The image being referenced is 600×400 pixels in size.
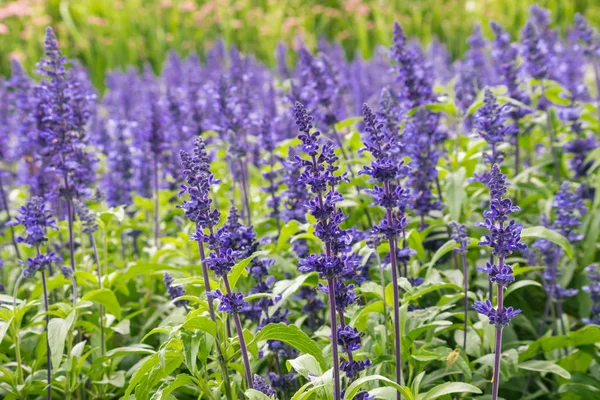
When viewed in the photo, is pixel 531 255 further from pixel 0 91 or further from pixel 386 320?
pixel 0 91

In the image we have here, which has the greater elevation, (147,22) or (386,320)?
(147,22)

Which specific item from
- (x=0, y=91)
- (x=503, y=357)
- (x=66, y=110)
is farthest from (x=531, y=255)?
(x=0, y=91)

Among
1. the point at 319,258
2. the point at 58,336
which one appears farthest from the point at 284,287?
the point at 58,336

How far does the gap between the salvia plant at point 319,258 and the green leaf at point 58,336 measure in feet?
0.04

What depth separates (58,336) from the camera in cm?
374

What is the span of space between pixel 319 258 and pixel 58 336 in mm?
1590

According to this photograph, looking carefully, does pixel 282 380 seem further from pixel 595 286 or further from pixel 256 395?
pixel 595 286

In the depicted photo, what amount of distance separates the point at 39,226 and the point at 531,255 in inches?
118

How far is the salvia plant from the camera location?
10.5ft

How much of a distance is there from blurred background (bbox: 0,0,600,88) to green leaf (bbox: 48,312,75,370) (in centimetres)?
1289

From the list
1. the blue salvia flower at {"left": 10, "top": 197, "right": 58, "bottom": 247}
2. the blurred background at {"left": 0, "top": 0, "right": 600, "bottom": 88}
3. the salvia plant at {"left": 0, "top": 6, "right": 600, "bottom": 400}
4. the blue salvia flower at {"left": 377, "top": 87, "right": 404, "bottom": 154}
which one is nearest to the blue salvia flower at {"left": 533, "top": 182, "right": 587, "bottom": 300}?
the salvia plant at {"left": 0, "top": 6, "right": 600, "bottom": 400}

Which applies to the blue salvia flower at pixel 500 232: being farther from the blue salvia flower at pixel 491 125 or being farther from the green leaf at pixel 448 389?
the blue salvia flower at pixel 491 125

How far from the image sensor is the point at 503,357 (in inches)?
165

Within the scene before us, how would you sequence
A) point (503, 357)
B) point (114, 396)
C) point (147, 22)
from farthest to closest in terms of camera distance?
point (147, 22), point (114, 396), point (503, 357)
